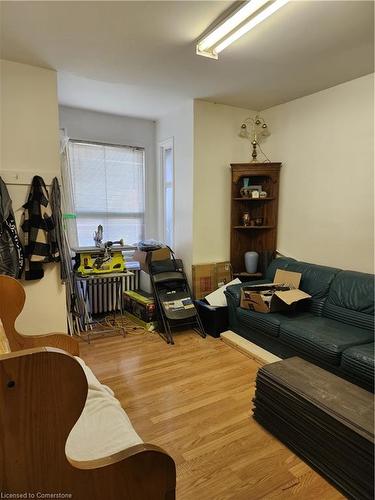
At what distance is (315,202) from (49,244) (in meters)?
2.86

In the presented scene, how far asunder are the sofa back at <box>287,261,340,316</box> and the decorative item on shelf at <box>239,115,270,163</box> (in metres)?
1.65

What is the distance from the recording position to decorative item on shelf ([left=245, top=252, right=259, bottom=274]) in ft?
12.9

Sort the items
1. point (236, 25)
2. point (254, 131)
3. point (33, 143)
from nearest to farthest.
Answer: point (236, 25), point (33, 143), point (254, 131)

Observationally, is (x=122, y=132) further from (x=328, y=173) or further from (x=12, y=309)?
(x=12, y=309)

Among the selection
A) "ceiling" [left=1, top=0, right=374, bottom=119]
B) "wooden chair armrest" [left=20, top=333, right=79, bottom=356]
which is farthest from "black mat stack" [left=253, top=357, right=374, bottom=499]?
"ceiling" [left=1, top=0, right=374, bottom=119]

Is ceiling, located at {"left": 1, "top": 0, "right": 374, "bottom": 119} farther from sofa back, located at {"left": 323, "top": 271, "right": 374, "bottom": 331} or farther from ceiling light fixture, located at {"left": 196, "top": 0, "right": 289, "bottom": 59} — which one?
sofa back, located at {"left": 323, "top": 271, "right": 374, "bottom": 331}

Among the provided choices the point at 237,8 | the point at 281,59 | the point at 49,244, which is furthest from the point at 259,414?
the point at 281,59

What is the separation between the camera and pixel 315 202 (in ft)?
11.3

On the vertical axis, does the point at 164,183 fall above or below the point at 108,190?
above

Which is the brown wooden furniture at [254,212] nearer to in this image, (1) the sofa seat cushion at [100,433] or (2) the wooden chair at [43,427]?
A: (1) the sofa seat cushion at [100,433]

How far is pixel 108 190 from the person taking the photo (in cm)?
429

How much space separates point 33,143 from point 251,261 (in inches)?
109

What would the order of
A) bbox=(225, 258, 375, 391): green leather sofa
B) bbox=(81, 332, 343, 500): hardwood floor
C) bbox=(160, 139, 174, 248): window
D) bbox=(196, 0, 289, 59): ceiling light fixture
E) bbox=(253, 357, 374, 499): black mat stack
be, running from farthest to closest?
bbox=(160, 139, 174, 248): window → bbox=(225, 258, 375, 391): green leather sofa → bbox=(196, 0, 289, 59): ceiling light fixture → bbox=(81, 332, 343, 500): hardwood floor → bbox=(253, 357, 374, 499): black mat stack

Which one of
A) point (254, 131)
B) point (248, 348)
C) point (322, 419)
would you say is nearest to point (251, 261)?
point (248, 348)
